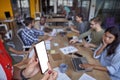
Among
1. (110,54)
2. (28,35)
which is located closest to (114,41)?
(110,54)

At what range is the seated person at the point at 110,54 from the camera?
4.72 ft

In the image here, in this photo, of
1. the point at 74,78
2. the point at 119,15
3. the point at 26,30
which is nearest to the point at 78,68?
the point at 74,78

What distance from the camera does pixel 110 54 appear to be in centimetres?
158

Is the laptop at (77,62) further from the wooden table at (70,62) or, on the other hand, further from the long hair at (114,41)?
the long hair at (114,41)

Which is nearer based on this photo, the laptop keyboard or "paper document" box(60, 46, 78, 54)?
the laptop keyboard

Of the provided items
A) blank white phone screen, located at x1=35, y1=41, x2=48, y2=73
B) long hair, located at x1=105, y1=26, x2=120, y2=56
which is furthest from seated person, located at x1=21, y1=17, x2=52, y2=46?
blank white phone screen, located at x1=35, y1=41, x2=48, y2=73

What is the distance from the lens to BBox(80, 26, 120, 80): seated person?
4.72 feet

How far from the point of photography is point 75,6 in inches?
256

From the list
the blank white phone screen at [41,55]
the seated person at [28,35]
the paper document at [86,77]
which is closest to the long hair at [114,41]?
the paper document at [86,77]

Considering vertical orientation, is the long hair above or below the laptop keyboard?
above

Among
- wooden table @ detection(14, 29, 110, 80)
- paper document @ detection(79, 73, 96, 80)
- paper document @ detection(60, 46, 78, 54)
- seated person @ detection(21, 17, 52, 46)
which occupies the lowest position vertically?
paper document @ detection(79, 73, 96, 80)

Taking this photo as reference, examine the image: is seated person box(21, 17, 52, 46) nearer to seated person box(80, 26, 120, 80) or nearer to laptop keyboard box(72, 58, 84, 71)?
laptop keyboard box(72, 58, 84, 71)

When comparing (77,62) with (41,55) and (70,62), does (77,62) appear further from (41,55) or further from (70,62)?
(41,55)

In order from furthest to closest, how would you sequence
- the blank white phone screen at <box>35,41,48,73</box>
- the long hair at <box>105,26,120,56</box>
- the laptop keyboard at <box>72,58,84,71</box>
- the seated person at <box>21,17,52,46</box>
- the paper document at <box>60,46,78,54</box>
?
the seated person at <box>21,17,52,46</box>, the paper document at <box>60,46,78,54</box>, the long hair at <box>105,26,120,56</box>, the laptop keyboard at <box>72,58,84,71</box>, the blank white phone screen at <box>35,41,48,73</box>
